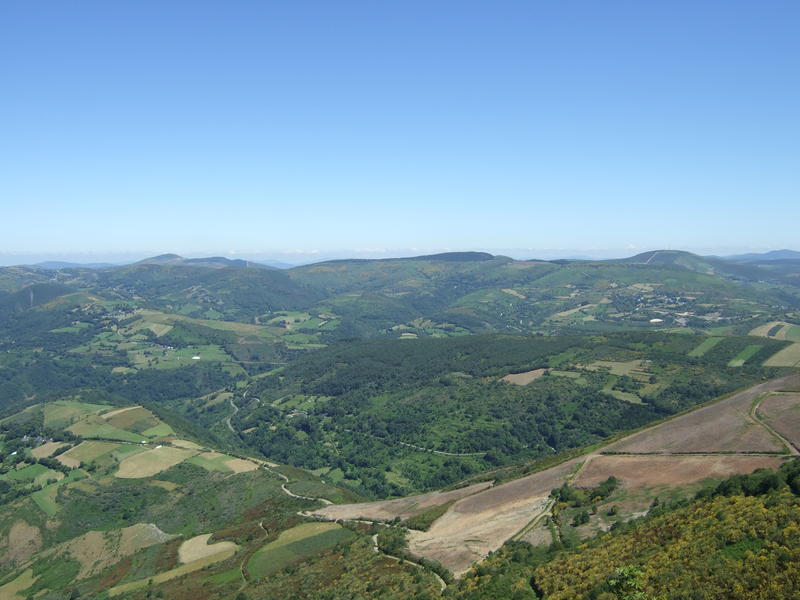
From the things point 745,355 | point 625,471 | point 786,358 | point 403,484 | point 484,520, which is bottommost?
point 403,484

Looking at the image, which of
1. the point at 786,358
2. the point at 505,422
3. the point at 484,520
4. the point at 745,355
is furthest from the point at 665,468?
the point at 745,355

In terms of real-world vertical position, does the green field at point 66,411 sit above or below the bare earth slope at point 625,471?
below

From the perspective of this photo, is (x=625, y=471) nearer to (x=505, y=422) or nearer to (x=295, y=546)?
(x=295, y=546)

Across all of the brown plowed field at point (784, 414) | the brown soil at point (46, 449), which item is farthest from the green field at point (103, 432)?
the brown plowed field at point (784, 414)

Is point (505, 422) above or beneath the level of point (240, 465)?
above

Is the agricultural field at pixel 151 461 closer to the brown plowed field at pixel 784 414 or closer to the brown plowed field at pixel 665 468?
the brown plowed field at pixel 665 468

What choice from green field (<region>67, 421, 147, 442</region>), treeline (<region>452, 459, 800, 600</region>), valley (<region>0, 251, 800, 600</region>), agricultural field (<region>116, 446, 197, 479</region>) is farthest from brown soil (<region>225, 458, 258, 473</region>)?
treeline (<region>452, 459, 800, 600</region>)

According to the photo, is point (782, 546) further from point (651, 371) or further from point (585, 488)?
point (651, 371)

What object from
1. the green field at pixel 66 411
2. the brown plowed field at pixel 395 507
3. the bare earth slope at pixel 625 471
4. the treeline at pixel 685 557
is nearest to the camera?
the treeline at pixel 685 557
